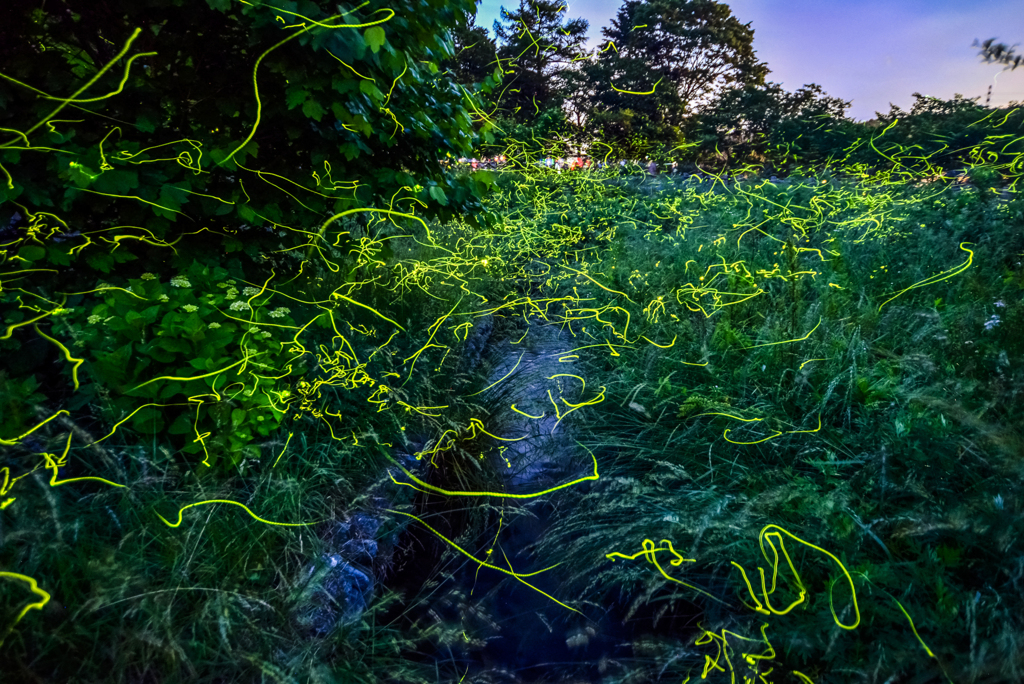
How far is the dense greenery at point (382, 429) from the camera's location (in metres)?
1.75

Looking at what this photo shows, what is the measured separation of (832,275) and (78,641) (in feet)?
15.7

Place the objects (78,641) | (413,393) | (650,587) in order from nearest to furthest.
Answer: (78,641), (650,587), (413,393)

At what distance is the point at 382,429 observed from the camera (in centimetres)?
299

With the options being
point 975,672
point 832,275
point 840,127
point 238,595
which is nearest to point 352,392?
point 238,595

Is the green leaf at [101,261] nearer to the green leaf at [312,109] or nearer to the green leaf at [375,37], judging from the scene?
the green leaf at [312,109]

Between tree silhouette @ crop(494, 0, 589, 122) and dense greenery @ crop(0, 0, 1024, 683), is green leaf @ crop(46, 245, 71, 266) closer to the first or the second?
dense greenery @ crop(0, 0, 1024, 683)

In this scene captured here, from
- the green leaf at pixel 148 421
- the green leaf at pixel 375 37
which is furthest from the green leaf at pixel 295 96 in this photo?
the green leaf at pixel 148 421

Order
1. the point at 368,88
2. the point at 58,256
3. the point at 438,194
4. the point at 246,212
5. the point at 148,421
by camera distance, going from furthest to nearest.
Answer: the point at 438,194
the point at 246,212
the point at 368,88
the point at 58,256
the point at 148,421

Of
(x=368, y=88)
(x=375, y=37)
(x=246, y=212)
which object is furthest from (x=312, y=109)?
(x=246, y=212)

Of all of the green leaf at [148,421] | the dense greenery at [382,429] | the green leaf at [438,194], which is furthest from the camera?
the green leaf at [438,194]

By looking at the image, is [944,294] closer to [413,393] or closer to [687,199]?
[413,393]

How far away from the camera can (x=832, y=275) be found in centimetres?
429

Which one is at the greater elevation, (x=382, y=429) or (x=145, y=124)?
(x=145, y=124)

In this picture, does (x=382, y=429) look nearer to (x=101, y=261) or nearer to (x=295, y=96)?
(x=101, y=261)
